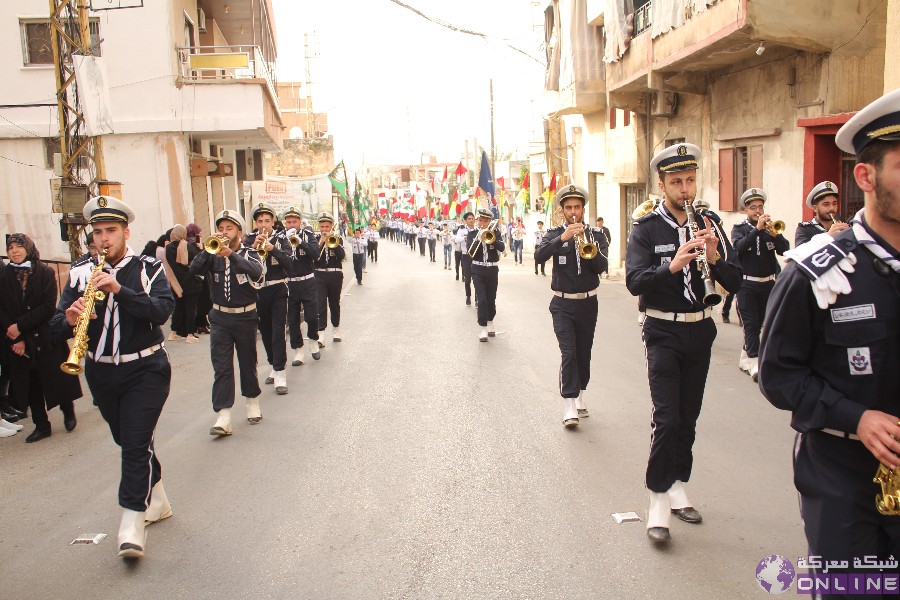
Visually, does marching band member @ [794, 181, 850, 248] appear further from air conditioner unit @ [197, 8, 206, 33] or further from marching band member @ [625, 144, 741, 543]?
air conditioner unit @ [197, 8, 206, 33]

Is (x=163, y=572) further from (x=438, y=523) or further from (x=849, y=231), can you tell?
(x=849, y=231)

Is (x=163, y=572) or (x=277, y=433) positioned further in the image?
(x=277, y=433)

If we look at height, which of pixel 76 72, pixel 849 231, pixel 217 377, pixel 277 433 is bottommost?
pixel 277 433

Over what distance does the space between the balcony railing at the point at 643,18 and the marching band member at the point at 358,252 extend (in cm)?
1101

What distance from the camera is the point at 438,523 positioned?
5.45 meters

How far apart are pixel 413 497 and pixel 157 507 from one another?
1794mm

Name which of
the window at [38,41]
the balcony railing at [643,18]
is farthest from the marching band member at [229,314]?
the balcony railing at [643,18]

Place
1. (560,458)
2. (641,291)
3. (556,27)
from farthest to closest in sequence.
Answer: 1. (556,27)
2. (560,458)
3. (641,291)

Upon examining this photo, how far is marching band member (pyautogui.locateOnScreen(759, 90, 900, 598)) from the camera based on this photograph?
2.73 meters

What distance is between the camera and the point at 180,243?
14.3m

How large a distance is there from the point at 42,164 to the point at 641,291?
1893 cm

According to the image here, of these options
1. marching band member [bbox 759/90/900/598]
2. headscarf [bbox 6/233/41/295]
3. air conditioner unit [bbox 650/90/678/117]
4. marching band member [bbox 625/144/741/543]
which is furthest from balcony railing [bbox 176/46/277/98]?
marching band member [bbox 759/90/900/598]

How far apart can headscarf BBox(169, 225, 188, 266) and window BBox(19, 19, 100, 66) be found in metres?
7.96

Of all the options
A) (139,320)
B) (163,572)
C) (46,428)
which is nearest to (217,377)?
(46,428)
